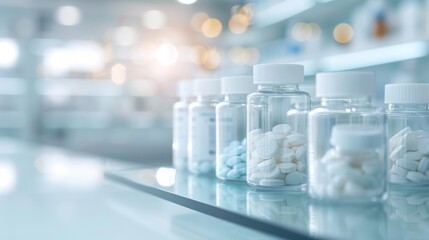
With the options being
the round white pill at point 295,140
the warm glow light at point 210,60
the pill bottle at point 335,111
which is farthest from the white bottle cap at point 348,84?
the warm glow light at point 210,60

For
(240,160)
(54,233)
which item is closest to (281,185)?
(240,160)

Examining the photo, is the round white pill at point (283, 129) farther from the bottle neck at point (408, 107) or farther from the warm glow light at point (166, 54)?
the warm glow light at point (166, 54)

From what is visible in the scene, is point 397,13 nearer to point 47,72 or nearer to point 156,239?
point 156,239

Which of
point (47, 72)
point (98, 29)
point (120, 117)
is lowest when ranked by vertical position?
point (120, 117)

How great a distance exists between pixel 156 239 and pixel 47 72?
4.75 m

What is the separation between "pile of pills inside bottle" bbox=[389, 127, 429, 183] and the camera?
2.06ft

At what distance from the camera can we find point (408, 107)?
677mm

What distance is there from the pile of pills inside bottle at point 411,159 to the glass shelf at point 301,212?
0.02 meters

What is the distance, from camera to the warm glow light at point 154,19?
520cm

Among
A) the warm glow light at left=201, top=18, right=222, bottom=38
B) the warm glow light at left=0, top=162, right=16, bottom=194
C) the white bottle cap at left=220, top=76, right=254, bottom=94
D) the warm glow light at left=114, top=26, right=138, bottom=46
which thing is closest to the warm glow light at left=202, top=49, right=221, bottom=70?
the warm glow light at left=201, top=18, right=222, bottom=38

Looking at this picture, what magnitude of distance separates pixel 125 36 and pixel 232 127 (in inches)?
183

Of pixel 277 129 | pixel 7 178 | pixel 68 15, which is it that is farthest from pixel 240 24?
pixel 277 129

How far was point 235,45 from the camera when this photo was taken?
485 centimetres

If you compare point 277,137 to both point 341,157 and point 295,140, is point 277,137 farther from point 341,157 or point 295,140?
point 341,157
